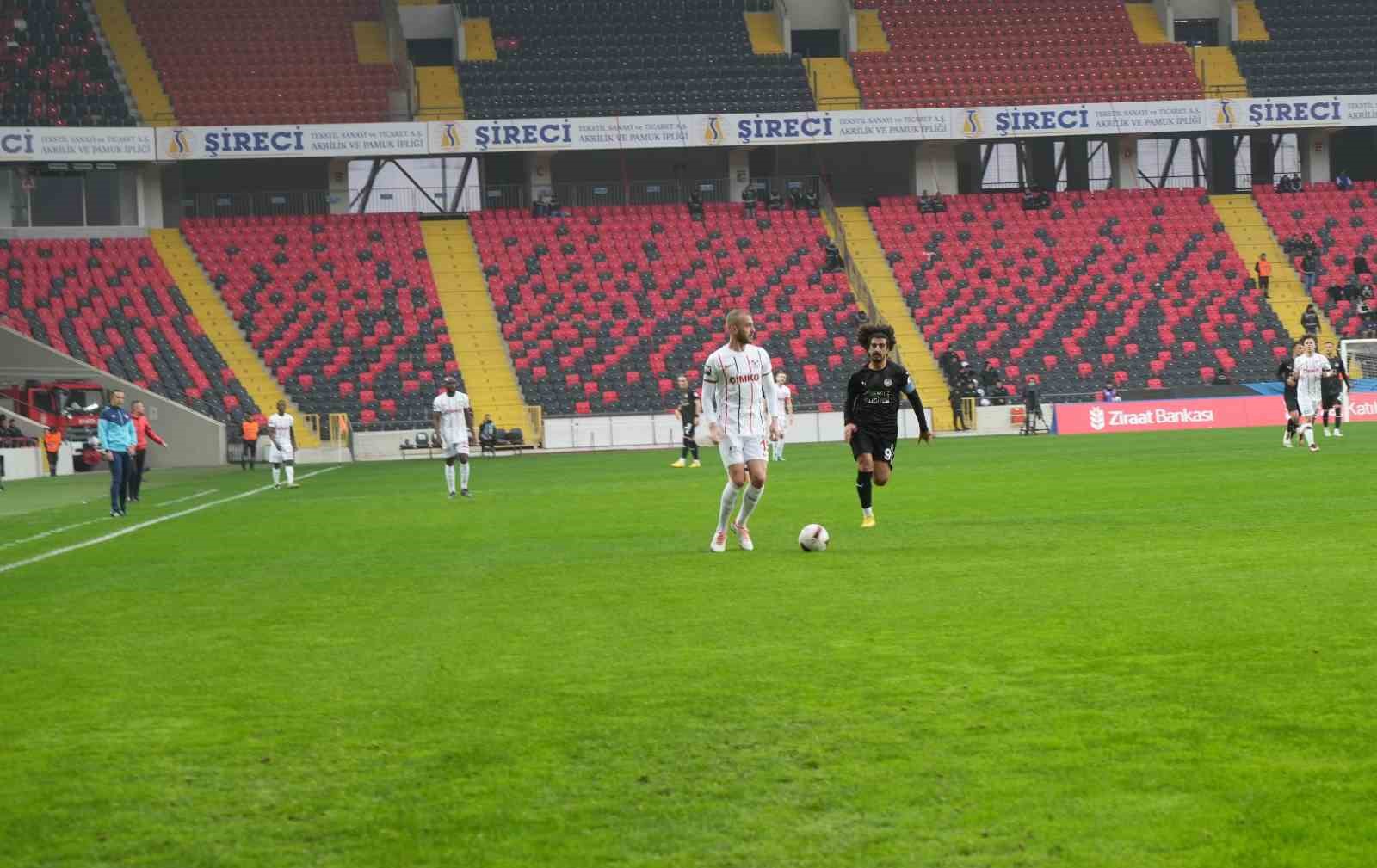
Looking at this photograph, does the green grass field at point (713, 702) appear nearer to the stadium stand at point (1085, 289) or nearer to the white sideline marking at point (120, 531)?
the white sideline marking at point (120, 531)

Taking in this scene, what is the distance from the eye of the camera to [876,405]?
17672mm

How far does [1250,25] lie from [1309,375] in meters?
39.6

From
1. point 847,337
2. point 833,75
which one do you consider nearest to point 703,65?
point 833,75

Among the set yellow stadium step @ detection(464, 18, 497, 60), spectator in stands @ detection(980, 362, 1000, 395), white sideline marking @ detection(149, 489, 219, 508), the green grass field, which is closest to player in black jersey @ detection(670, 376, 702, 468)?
white sideline marking @ detection(149, 489, 219, 508)

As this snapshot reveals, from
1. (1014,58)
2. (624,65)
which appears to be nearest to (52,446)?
(624,65)

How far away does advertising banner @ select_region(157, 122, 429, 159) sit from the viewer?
58000 mm

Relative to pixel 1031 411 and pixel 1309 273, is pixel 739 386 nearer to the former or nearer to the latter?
pixel 1031 411

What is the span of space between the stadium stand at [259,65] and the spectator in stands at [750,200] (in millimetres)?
13384

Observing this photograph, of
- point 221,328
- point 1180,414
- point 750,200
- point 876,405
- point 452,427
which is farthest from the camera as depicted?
point 750,200

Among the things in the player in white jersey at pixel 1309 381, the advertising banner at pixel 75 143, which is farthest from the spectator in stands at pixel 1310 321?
the advertising banner at pixel 75 143

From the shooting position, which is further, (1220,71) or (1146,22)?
(1146,22)

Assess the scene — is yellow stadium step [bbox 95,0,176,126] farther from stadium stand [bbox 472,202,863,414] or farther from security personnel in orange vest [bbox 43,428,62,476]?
security personnel in orange vest [bbox 43,428,62,476]

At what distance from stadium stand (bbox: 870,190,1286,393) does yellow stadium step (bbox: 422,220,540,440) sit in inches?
557

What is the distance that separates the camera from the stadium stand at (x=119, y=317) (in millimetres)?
51719
